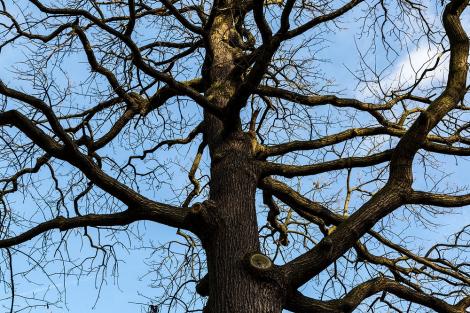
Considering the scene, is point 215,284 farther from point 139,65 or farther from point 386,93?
point 386,93

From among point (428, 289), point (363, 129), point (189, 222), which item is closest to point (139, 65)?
point (189, 222)

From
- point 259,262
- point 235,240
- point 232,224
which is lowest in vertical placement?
point 259,262

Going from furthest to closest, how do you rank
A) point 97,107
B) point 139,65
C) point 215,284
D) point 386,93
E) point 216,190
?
1. point 97,107
2. point 386,93
3. point 216,190
4. point 139,65
5. point 215,284

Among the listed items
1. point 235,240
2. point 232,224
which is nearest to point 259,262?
point 235,240

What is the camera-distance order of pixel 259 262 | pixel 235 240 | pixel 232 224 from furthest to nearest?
pixel 232 224
pixel 235 240
pixel 259 262

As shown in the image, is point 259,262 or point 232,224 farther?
point 232,224

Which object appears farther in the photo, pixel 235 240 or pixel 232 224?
pixel 232 224

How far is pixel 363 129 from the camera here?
17.0 feet

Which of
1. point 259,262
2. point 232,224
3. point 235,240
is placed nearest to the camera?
point 259,262

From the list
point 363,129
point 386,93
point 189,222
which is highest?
point 386,93

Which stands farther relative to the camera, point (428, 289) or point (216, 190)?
point (428, 289)

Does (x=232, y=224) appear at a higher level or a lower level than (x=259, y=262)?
higher

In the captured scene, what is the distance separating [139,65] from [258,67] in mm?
865

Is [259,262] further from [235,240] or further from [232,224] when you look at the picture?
[232,224]
